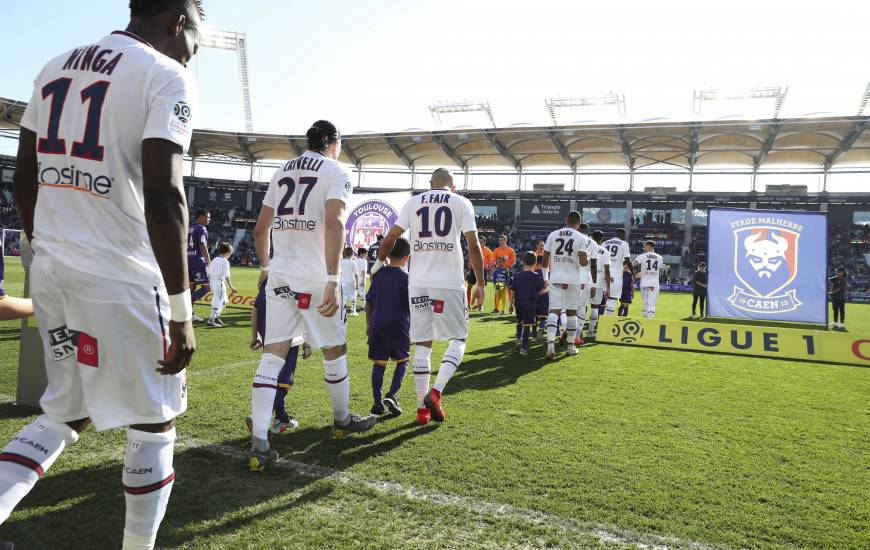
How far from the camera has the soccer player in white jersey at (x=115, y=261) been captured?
1777mm

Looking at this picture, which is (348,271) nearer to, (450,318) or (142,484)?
(450,318)

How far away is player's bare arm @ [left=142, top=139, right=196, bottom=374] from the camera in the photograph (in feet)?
5.71

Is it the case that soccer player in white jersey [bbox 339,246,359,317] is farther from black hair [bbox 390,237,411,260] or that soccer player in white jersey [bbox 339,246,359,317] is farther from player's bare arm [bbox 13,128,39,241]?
player's bare arm [bbox 13,128,39,241]

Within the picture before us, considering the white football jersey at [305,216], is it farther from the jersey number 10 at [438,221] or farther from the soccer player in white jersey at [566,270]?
the soccer player in white jersey at [566,270]

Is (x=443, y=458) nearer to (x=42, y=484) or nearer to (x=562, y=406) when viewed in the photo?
(x=562, y=406)

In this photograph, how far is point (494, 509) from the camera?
287 cm

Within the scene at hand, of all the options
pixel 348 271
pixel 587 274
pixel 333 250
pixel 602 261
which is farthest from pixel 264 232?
pixel 348 271

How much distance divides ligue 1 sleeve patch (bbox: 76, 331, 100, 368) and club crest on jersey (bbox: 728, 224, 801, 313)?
14.4 meters

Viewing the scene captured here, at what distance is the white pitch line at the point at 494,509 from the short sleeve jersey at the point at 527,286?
19.6ft

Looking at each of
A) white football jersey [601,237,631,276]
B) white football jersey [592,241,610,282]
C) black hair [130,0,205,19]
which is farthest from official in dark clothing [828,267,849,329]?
black hair [130,0,205,19]

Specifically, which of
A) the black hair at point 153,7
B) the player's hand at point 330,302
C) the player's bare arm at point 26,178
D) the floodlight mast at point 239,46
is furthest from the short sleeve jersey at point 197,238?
the floodlight mast at point 239,46

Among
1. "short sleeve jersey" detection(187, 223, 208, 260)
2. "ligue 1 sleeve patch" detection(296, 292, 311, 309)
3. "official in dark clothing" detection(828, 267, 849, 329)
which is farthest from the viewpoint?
"official in dark clothing" detection(828, 267, 849, 329)

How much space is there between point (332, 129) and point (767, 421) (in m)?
4.77

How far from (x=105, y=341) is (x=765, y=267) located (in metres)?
14.7
